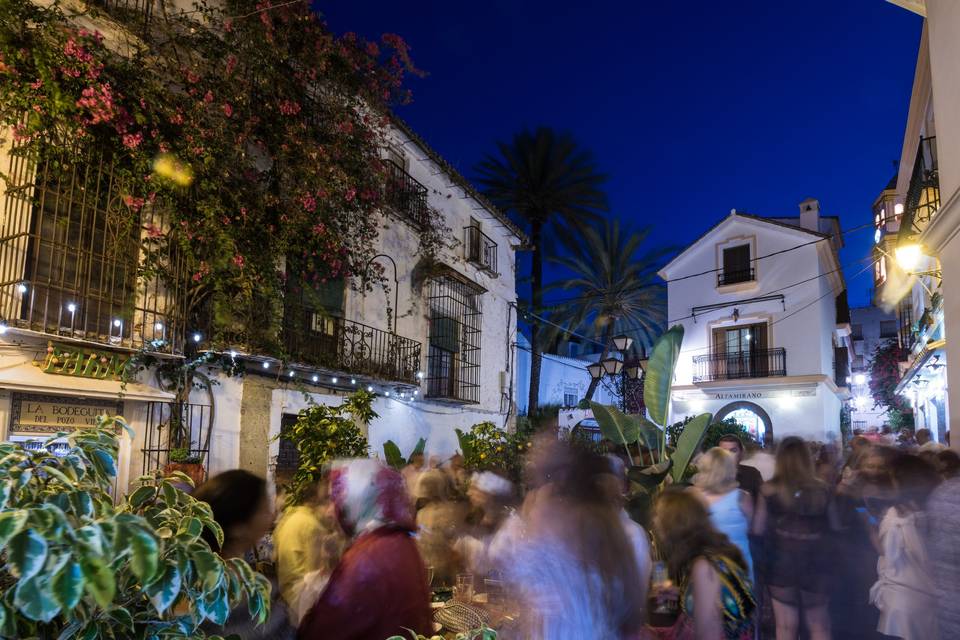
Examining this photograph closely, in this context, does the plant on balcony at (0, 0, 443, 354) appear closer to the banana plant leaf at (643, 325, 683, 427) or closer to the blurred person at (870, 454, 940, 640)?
the banana plant leaf at (643, 325, 683, 427)

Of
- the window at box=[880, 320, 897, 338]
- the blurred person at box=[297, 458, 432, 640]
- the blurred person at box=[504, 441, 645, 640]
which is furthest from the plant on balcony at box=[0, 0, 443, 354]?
the window at box=[880, 320, 897, 338]

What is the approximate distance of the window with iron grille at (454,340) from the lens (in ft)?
53.8

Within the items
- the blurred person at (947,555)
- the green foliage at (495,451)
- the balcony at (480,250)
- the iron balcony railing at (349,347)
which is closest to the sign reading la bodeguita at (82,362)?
the iron balcony railing at (349,347)

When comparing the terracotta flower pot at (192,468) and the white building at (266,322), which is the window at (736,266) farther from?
the terracotta flower pot at (192,468)

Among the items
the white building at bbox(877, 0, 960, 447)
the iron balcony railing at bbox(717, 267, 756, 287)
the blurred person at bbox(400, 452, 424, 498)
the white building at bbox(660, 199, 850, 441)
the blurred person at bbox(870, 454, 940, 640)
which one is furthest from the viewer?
the iron balcony railing at bbox(717, 267, 756, 287)

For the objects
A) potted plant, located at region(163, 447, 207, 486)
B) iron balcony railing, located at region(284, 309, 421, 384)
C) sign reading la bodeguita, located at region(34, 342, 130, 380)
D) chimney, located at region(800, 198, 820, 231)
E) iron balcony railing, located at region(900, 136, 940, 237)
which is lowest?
potted plant, located at region(163, 447, 207, 486)

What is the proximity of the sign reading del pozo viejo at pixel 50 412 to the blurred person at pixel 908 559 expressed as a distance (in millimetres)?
7456

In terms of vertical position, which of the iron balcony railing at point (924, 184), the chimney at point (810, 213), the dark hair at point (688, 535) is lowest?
the dark hair at point (688, 535)

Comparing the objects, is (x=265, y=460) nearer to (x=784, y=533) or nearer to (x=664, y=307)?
(x=784, y=533)

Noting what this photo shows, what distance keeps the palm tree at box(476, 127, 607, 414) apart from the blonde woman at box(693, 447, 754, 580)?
723 inches

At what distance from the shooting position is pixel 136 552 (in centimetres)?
134

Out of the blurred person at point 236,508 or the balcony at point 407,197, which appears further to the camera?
the balcony at point 407,197

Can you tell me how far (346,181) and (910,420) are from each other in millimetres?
22440

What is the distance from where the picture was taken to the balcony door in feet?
76.7
